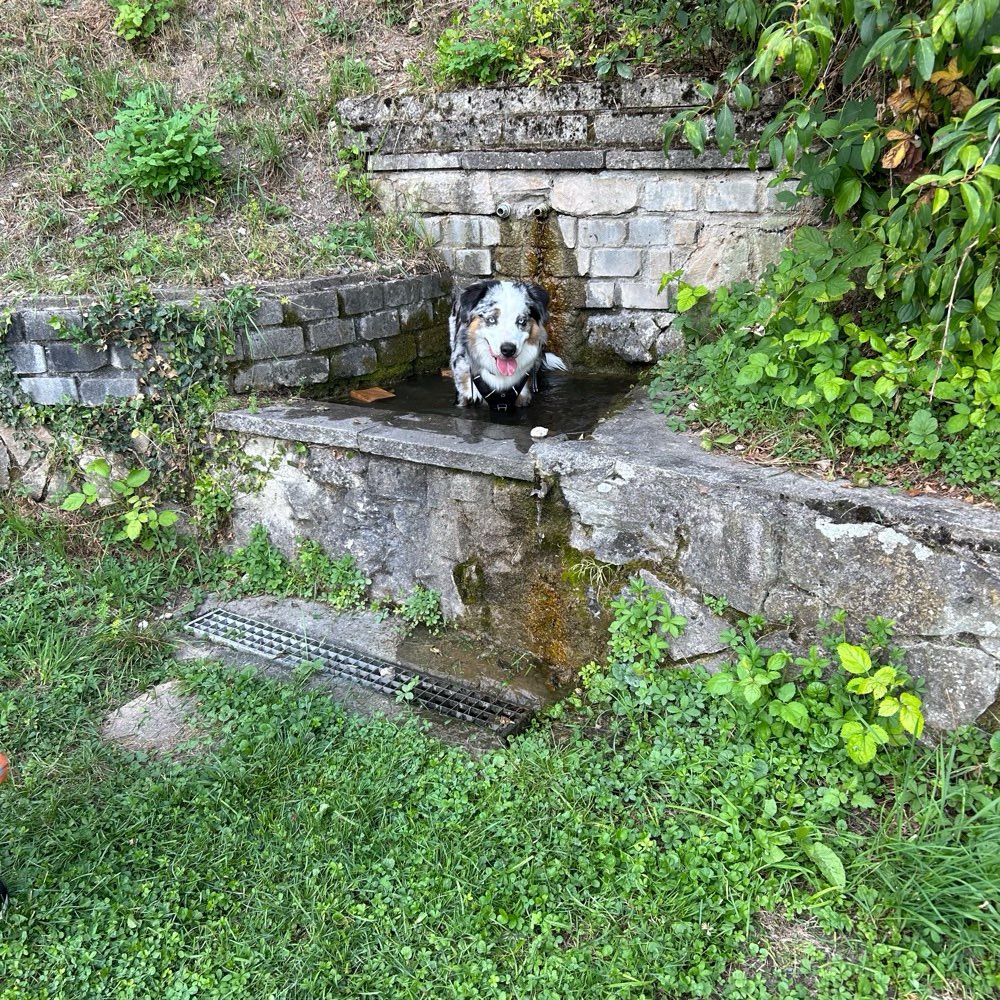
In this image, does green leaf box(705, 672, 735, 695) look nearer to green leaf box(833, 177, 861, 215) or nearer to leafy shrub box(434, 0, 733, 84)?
green leaf box(833, 177, 861, 215)

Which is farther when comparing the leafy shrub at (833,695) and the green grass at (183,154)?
the green grass at (183,154)

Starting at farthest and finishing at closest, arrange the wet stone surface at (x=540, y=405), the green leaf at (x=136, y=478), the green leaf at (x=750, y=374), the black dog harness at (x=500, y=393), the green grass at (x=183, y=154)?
the green grass at (x=183, y=154), the black dog harness at (x=500, y=393), the green leaf at (x=136, y=478), the wet stone surface at (x=540, y=405), the green leaf at (x=750, y=374)

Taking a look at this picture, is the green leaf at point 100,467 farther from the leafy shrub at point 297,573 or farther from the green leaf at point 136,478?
the leafy shrub at point 297,573

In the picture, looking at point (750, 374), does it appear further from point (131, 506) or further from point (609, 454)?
point (131, 506)

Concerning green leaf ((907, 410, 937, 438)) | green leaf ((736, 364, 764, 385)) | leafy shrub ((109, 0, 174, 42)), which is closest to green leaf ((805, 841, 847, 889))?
green leaf ((907, 410, 937, 438))

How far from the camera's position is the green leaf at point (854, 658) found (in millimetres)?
2551

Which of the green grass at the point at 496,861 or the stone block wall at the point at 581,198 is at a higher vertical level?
the stone block wall at the point at 581,198

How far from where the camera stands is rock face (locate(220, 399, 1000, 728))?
260cm

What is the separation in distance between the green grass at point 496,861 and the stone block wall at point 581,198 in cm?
259

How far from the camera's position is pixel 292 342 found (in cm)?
454

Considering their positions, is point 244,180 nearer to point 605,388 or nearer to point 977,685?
point 605,388

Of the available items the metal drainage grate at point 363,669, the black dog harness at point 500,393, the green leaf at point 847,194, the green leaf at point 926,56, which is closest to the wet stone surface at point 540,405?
the black dog harness at point 500,393

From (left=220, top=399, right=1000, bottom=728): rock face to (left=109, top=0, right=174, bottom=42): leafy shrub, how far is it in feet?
14.0

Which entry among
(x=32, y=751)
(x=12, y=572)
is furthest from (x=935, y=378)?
(x=12, y=572)
